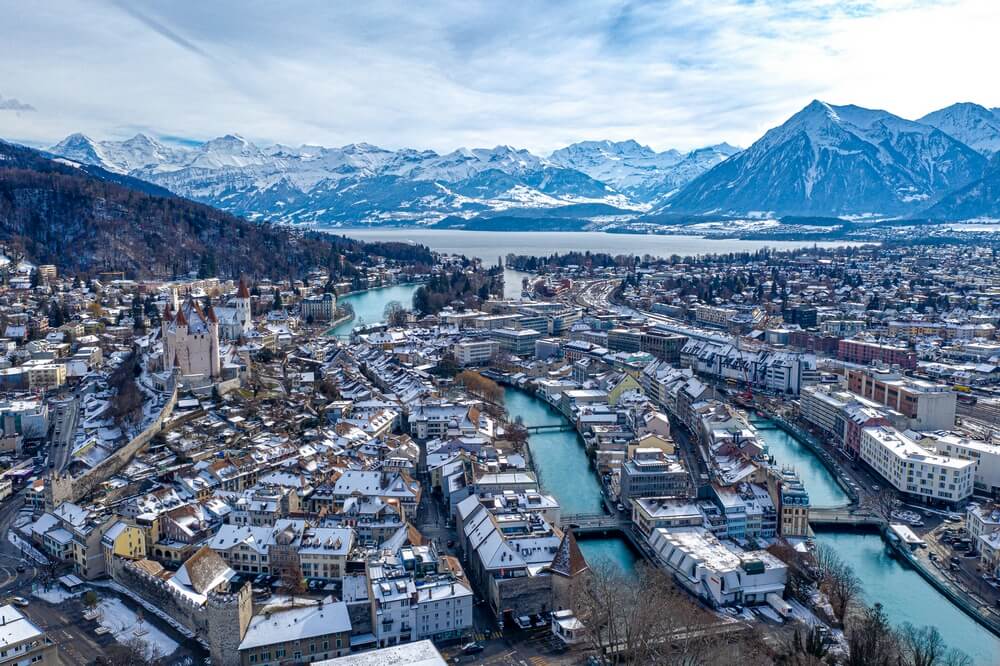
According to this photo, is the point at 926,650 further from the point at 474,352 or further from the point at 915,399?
the point at 474,352

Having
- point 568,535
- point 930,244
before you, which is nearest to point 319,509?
point 568,535

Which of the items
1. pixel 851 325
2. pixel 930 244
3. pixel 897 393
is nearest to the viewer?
pixel 897 393

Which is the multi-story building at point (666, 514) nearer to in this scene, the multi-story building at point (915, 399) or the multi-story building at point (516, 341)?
the multi-story building at point (915, 399)

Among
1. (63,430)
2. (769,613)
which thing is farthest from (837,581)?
(63,430)

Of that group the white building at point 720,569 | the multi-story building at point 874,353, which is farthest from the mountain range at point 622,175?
the white building at point 720,569

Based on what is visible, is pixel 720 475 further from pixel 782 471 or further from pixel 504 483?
pixel 504 483
